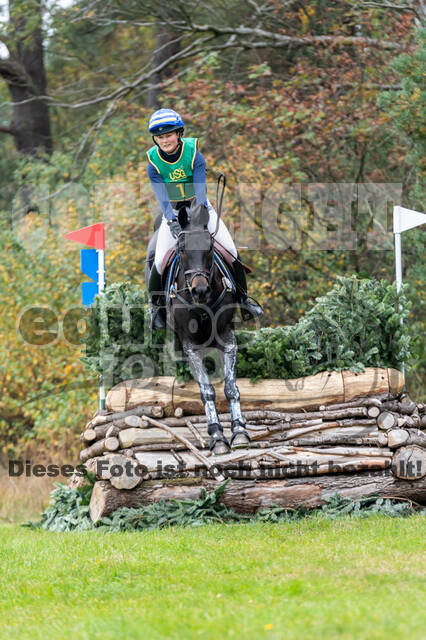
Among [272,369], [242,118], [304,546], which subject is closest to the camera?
[304,546]

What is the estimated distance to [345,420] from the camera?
878 cm

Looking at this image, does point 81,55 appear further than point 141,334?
Yes

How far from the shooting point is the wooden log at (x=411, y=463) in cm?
843

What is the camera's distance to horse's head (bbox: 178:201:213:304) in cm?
729

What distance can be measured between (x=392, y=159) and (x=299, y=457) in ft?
25.9

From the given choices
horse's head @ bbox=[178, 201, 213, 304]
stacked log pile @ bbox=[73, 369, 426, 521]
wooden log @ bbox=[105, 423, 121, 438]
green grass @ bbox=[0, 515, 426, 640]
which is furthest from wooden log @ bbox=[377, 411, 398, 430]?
wooden log @ bbox=[105, 423, 121, 438]

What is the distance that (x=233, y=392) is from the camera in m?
8.02

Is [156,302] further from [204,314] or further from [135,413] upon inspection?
[135,413]

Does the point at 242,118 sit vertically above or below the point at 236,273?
above

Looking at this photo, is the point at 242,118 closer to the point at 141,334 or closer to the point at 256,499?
the point at 141,334

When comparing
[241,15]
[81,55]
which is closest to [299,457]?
[241,15]

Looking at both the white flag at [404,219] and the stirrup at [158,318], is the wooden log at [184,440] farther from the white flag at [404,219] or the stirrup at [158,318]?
the white flag at [404,219]

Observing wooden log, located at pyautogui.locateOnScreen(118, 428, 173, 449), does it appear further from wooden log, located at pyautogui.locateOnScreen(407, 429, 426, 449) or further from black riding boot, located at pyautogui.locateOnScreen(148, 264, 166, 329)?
wooden log, located at pyautogui.locateOnScreen(407, 429, 426, 449)

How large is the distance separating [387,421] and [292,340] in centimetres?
134
